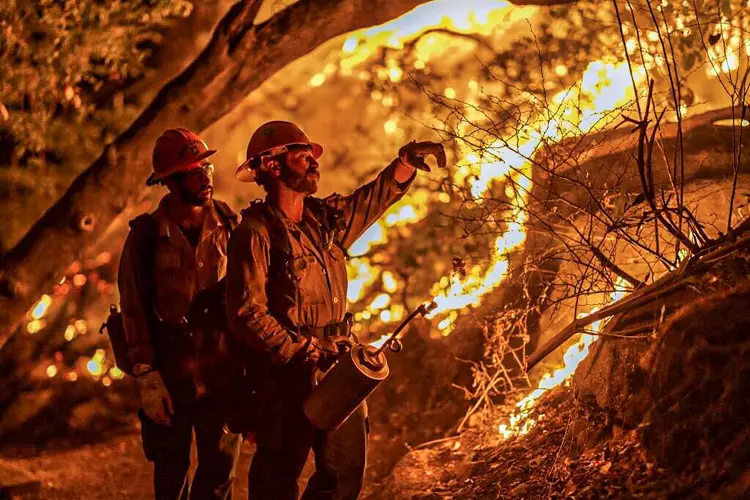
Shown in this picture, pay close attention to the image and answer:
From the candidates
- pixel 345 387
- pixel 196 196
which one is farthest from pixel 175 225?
pixel 345 387

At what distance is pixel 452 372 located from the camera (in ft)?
25.7

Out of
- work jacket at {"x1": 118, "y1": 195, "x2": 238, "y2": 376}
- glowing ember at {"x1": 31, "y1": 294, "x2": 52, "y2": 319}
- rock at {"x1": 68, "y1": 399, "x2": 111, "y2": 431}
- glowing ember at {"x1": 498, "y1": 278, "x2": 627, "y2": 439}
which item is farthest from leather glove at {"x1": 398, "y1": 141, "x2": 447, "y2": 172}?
glowing ember at {"x1": 31, "y1": 294, "x2": 52, "y2": 319}

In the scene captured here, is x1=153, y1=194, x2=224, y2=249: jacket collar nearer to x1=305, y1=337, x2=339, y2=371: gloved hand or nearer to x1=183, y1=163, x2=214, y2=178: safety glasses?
x1=183, y1=163, x2=214, y2=178: safety glasses

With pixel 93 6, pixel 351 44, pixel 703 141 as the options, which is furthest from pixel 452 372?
pixel 93 6

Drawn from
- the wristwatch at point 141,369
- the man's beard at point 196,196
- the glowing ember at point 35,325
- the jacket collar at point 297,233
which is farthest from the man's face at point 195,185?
the glowing ember at point 35,325

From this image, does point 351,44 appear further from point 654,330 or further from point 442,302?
point 654,330

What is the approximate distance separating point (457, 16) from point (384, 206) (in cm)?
471

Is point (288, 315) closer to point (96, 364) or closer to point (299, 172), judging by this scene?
point (299, 172)

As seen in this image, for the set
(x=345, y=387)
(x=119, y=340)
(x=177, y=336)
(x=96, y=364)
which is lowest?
(x=345, y=387)

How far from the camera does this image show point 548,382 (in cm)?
659

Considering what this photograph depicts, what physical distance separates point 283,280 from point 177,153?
1143 millimetres

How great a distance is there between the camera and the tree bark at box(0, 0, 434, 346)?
696 centimetres

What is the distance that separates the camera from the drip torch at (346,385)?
3631mm

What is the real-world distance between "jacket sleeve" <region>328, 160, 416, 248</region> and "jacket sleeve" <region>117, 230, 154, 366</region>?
44.5 inches
